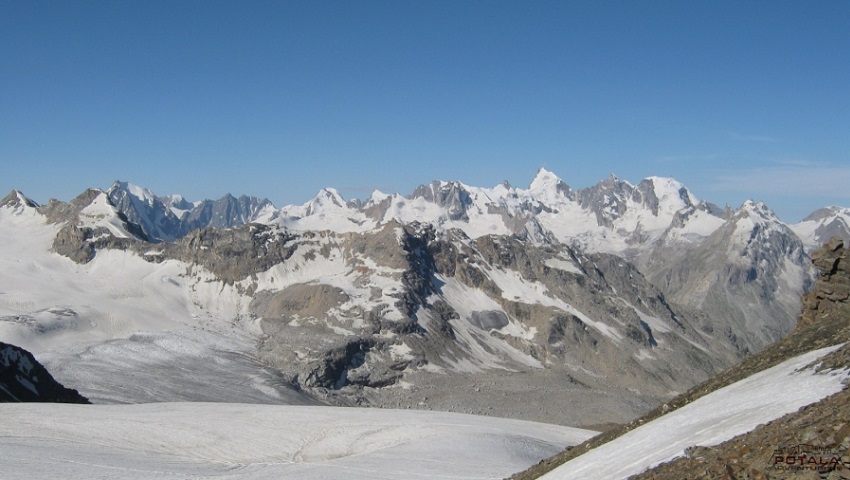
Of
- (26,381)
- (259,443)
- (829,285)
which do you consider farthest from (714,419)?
(26,381)

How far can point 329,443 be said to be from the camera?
48750mm

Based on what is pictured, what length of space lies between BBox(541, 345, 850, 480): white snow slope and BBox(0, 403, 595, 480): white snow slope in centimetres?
1349

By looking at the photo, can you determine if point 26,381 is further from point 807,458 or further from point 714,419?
point 807,458

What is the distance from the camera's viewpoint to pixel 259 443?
48.2m

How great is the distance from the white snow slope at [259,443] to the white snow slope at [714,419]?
13487 millimetres

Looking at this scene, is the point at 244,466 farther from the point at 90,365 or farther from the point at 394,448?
the point at 90,365

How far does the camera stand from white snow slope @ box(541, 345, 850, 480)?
22.1 m

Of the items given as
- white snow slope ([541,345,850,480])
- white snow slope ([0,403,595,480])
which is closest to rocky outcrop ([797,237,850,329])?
white snow slope ([541,345,850,480])

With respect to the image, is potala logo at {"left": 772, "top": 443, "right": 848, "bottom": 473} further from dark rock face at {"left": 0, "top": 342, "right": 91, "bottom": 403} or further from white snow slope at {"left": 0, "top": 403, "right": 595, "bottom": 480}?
dark rock face at {"left": 0, "top": 342, "right": 91, "bottom": 403}

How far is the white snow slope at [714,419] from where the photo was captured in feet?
72.4

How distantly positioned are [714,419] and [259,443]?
1260 inches

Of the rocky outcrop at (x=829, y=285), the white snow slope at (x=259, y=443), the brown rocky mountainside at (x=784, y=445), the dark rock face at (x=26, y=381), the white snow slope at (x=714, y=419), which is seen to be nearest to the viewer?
the brown rocky mountainside at (x=784, y=445)

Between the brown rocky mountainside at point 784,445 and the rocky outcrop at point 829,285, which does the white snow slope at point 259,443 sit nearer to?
the brown rocky mountainside at point 784,445

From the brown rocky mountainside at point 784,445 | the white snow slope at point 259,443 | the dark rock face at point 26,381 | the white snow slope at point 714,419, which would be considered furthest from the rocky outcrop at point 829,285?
the dark rock face at point 26,381
